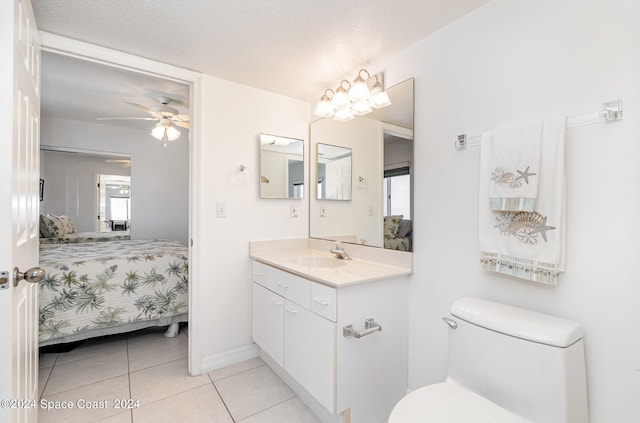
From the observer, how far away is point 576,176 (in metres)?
1.08

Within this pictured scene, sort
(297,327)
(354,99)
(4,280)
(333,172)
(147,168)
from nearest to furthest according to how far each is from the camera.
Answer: (4,280) < (297,327) < (354,99) < (333,172) < (147,168)

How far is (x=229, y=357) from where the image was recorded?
212cm

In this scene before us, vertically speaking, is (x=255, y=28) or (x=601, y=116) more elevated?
(x=255, y=28)

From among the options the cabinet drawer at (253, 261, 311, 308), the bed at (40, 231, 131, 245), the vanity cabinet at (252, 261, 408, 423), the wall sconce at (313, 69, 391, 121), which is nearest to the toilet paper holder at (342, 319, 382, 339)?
the vanity cabinet at (252, 261, 408, 423)

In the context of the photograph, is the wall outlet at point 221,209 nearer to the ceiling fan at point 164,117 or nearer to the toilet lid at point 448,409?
the ceiling fan at point 164,117

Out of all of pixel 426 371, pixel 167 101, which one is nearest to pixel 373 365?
pixel 426 371

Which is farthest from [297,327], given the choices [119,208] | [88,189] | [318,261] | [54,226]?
[88,189]

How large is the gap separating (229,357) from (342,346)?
45.9 inches

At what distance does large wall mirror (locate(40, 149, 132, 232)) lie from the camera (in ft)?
11.4

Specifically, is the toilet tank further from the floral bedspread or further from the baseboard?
the floral bedspread

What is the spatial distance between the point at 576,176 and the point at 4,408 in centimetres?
210

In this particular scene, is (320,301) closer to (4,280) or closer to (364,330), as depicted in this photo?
(364,330)

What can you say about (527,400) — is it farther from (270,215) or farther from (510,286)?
(270,215)

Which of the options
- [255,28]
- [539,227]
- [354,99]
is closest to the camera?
[539,227]
